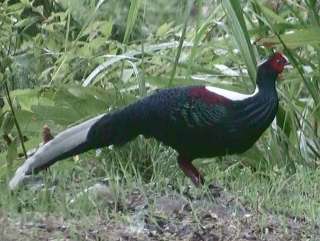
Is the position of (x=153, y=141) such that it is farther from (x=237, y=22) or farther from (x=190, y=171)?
(x=237, y=22)

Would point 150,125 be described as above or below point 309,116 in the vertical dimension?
above

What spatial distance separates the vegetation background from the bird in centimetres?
12

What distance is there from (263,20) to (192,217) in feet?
5.97

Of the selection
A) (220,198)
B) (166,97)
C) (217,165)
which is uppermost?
(166,97)

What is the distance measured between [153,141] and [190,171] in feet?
2.63

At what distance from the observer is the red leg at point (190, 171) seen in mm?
4270

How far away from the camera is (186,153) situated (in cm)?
434

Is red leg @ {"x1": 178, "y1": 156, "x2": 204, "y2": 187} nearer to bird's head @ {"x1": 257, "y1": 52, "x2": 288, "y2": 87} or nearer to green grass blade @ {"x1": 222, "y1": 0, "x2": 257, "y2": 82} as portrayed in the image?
bird's head @ {"x1": 257, "y1": 52, "x2": 288, "y2": 87}

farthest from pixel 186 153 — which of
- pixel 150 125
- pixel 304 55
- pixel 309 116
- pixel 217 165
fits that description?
pixel 304 55

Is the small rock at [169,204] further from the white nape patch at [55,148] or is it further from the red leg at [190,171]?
the white nape patch at [55,148]

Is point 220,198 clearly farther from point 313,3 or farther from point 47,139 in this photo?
point 313,3

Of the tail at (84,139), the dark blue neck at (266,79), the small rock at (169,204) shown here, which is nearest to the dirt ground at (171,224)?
the small rock at (169,204)

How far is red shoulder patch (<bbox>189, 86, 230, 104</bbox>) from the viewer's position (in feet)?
13.9

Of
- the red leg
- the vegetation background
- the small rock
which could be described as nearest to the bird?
the red leg
